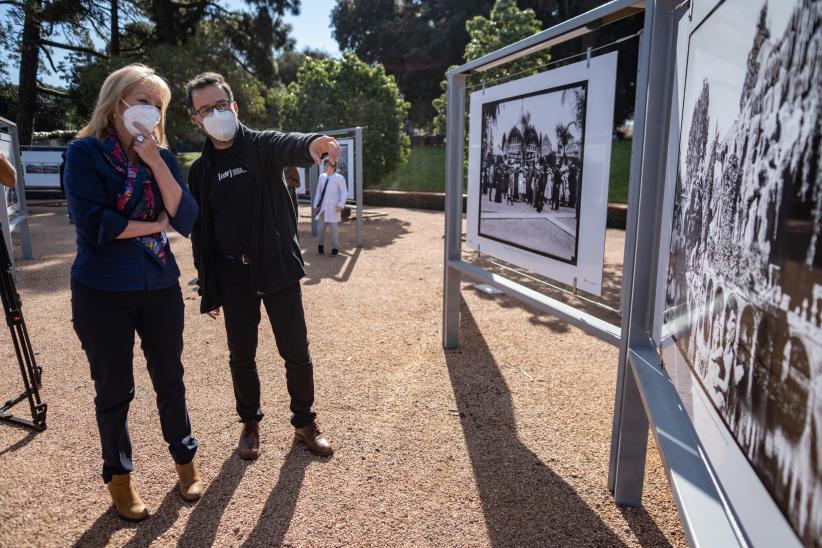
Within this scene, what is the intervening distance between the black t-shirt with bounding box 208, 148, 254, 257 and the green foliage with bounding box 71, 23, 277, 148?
2052 centimetres

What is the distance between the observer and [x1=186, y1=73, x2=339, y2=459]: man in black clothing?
9.14ft

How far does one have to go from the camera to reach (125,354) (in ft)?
8.31

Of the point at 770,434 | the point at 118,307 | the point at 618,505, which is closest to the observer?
the point at 770,434

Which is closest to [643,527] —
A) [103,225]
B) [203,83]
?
[103,225]

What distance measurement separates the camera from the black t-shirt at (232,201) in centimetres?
286

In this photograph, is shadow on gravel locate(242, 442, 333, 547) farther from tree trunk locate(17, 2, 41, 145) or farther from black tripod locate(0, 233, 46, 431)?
tree trunk locate(17, 2, 41, 145)

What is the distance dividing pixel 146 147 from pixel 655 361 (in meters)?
2.40

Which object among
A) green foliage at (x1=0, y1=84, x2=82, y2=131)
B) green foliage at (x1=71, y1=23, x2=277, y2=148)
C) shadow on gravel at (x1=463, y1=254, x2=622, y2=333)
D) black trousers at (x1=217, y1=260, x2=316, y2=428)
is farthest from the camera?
green foliage at (x1=0, y1=84, x2=82, y2=131)

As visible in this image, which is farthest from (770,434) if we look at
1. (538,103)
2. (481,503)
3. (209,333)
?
(209,333)

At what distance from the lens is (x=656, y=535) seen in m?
2.51

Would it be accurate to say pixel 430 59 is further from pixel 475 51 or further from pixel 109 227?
pixel 109 227

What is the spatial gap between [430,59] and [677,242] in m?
37.7

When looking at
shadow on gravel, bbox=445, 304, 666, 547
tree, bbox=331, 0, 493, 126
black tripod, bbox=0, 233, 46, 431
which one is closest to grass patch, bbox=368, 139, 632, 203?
tree, bbox=331, 0, 493, 126

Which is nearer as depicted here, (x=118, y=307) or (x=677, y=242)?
(x=677, y=242)
